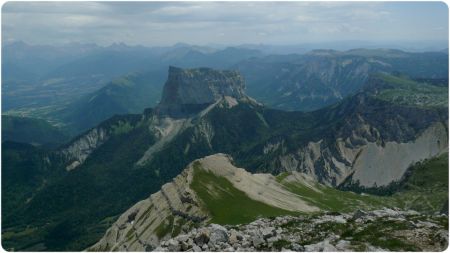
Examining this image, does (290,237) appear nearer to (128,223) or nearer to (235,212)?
(235,212)

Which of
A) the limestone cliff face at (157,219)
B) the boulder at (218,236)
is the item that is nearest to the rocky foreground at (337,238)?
the boulder at (218,236)

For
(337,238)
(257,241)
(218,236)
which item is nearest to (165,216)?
(218,236)

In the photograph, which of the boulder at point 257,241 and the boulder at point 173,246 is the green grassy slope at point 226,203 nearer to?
the boulder at point 257,241

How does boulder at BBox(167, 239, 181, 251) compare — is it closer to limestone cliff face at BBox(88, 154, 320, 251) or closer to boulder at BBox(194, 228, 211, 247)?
boulder at BBox(194, 228, 211, 247)

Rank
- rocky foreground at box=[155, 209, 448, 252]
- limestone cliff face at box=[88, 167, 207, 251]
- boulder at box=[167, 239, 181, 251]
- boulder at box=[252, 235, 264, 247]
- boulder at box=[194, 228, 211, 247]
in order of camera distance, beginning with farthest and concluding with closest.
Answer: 1. limestone cliff face at box=[88, 167, 207, 251]
2. boulder at box=[252, 235, 264, 247]
3. boulder at box=[194, 228, 211, 247]
4. boulder at box=[167, 239, 181, 251]
5. rocky foreground at box=[155, 209, 448, 252]

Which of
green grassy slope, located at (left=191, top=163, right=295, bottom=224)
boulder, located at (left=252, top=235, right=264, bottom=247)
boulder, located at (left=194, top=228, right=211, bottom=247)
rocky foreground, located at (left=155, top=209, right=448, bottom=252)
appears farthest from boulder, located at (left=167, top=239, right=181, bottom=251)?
green grassy slope, located at (left=191, top=163, right=295, bottom=224)

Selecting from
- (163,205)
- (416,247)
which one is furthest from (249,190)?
(416,247)

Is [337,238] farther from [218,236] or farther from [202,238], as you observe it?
[202,238]

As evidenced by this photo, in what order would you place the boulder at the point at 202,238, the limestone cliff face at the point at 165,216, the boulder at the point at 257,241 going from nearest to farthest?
the boulder at the point at 202,238
the boulder at the point at 257,241
the limestone cliff face at the point at 165,216
